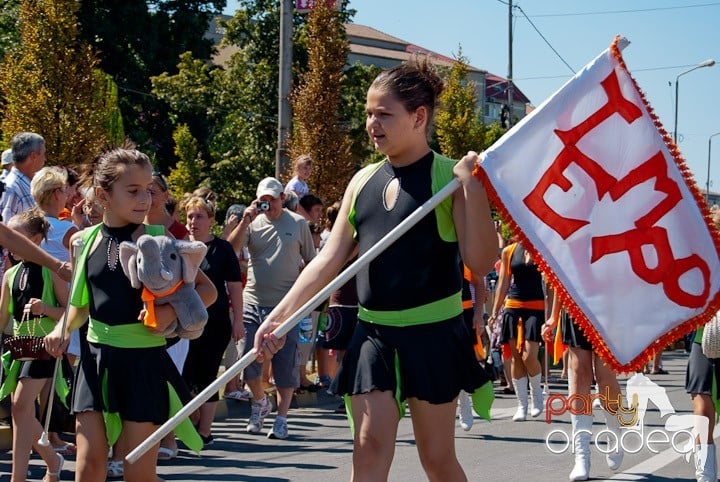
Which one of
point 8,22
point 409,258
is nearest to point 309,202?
point 409,258

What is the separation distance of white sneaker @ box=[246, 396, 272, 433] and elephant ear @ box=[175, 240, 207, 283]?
4.92 m

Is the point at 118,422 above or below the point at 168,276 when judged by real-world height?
below

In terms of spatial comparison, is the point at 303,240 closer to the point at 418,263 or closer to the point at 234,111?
the point at 418,263

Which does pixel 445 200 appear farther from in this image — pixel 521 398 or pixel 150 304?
pixel 521 398

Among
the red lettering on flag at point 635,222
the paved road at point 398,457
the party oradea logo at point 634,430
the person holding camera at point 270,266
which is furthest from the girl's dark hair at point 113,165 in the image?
the person holding camera at point 270,266

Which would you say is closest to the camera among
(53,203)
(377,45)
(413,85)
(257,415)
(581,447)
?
(413,85)

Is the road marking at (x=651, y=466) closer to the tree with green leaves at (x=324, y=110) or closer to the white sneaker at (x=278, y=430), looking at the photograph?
the white sneaker at (x=278, y=430)

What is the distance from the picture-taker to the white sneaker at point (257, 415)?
32.8 feet

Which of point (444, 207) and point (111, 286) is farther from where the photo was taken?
point (111, 286)

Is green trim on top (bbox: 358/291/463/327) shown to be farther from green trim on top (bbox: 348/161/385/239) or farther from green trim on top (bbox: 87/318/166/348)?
green trim on top (bbox: 87/318/166/348)

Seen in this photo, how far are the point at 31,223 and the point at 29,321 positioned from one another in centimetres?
64

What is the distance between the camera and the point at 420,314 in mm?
4680

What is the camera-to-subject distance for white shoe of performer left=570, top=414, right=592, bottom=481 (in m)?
7.65

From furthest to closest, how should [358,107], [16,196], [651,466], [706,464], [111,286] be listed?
1. [358,107]
2. [16,196]
3. [651,466]
4. [706,464]
5. [111,286]
